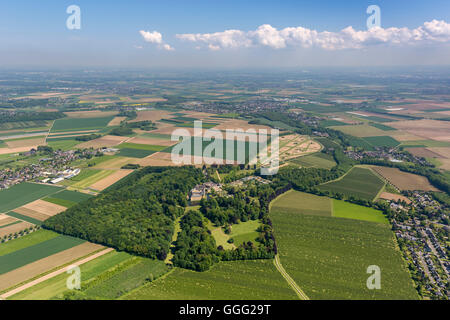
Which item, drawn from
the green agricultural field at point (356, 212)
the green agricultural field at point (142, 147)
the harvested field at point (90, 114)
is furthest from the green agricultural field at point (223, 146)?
the harvested field at point (90, 114)

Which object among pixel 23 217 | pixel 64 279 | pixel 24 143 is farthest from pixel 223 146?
pixel 24 143

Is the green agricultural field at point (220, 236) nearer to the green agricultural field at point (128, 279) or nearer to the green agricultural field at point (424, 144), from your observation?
the green agricultural field at point (128, 279)

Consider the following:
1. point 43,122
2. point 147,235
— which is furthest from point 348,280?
point 43,122

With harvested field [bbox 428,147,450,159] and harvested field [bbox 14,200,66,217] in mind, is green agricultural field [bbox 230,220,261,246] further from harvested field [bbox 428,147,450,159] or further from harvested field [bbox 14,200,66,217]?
harvested field [bbox 428,147,450,159]

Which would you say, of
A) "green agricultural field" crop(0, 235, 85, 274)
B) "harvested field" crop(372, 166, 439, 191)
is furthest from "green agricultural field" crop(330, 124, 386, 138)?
"green agricultural field" crop(0, 235, 85, 274)

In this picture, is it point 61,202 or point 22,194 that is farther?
point 22,194

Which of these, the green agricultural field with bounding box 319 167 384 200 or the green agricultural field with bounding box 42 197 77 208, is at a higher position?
the green agricultural field with bounding box 319 167 384 200

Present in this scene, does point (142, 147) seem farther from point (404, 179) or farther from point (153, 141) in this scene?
point (404, 179)
